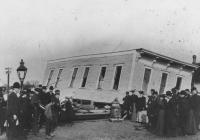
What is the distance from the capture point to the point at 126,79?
76.2ft

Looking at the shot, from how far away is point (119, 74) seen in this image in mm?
24203

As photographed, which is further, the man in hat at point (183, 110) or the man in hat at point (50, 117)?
the man in hat at point (183, 110)

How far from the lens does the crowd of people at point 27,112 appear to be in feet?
36.8

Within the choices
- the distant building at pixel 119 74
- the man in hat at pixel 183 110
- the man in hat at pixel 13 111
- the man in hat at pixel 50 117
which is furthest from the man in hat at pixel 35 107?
the distant building at pixel 119 74

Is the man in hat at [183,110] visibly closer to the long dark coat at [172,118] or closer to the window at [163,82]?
the long dark coat at [172,118]

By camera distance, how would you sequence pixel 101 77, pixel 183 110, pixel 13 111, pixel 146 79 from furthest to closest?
pixel 101 77 < pixel 146 79 < pixel 183 110 < pixel 13 111

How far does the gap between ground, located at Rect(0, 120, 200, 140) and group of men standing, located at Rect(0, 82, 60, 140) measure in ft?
1.55

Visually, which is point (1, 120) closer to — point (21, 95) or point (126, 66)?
point (21, 95)

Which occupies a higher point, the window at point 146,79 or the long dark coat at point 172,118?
the window at point 146,79

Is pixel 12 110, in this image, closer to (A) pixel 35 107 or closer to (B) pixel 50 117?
(B) pixel 50 117

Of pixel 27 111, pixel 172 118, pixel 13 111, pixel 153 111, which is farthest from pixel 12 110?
pixel 172 118

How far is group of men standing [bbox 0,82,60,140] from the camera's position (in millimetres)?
11164

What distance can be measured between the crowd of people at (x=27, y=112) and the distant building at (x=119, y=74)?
9.91 m

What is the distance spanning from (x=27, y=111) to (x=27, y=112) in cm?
4
